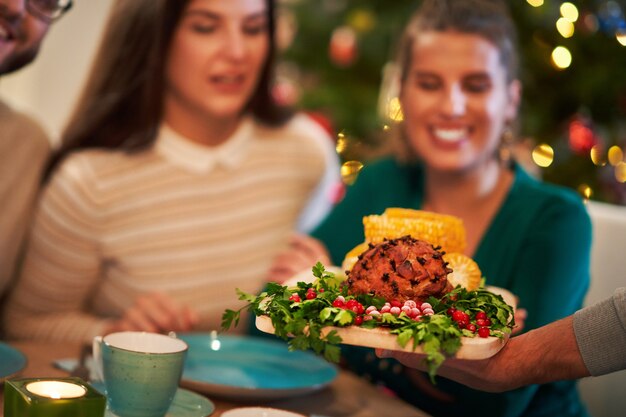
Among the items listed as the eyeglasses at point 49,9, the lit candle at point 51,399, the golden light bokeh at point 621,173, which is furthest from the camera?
the golden light bokeh at point 621,173

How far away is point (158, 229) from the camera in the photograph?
196 cm

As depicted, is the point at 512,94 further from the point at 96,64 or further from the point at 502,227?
the point at 96,64

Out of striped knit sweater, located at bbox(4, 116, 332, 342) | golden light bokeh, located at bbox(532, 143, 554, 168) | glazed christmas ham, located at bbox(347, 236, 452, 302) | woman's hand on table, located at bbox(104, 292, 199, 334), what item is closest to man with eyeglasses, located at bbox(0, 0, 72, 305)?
striped knit sweater, located at bbox(4, 116, 332, 342)

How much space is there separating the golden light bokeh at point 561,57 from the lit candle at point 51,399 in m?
2.50

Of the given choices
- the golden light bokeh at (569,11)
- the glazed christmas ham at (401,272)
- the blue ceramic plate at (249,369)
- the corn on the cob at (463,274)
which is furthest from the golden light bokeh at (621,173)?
the glazed christmas ham at (401,272)

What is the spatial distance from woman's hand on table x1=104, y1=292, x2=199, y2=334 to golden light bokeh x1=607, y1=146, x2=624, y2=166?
1918 mm

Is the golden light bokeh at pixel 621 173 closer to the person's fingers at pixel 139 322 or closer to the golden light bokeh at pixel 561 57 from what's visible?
the golden light bokeh at pixel 561 57

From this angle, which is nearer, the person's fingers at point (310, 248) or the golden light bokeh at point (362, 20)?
the person's fingers at point (310, 248)

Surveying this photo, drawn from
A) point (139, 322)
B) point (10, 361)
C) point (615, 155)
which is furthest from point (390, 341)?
point (615, 155)

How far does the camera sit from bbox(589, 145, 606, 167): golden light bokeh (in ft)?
9.48

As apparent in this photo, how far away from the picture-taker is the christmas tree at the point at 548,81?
2902 millimetres

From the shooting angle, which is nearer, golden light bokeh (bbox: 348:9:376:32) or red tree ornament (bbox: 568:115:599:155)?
red tree ornament (bbox: 568:115:599:155)

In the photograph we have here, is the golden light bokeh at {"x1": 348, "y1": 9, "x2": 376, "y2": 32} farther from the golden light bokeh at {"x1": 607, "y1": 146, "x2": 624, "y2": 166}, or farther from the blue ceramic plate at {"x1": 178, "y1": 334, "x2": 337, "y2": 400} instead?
the blue ceramic plate at {"x1": 178, "y1": 334, "x2": 337, "y2": 400}

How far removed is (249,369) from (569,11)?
2.09m
